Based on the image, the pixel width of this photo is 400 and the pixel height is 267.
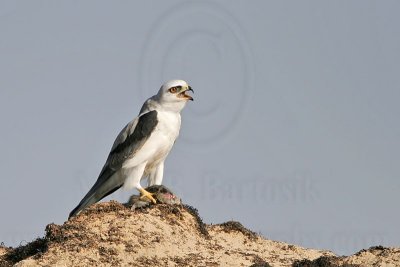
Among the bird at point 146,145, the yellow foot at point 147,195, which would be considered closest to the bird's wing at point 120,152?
the bird at point 146,145

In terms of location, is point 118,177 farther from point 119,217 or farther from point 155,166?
point 119,217

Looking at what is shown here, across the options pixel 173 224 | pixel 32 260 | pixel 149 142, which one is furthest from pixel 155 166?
pixel 32 260

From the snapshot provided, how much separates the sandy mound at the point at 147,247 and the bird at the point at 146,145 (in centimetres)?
154

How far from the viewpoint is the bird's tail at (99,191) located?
22.4 m

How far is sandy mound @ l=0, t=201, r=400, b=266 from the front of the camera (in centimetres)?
1833

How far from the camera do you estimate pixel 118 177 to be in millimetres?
22312

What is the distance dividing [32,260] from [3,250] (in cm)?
247

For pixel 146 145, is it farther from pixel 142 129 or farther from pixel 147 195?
pixel 147 195

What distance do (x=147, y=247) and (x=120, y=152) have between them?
3.85 metres

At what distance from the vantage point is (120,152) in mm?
22156

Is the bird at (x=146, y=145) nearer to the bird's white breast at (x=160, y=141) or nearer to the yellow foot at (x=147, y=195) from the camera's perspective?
the bird's white breast at (x=160, y=141)

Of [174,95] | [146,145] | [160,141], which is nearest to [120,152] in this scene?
[146,145]

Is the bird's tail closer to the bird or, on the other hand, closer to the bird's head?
the bird

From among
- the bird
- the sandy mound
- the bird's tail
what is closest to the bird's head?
the bird
